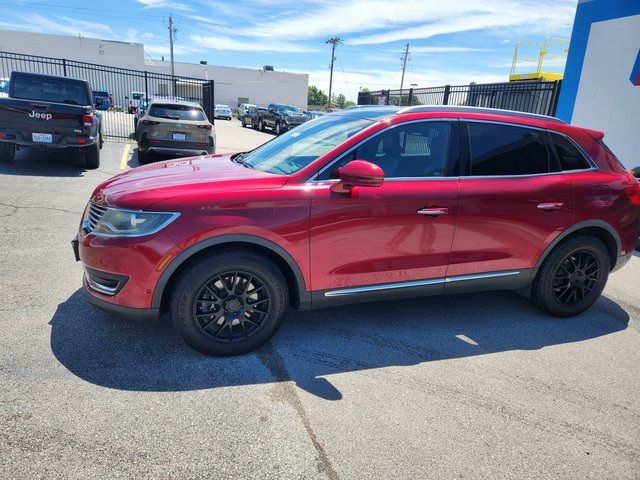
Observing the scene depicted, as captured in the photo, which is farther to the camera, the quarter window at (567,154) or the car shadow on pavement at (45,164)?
the car shadow on pavement at (45,164)

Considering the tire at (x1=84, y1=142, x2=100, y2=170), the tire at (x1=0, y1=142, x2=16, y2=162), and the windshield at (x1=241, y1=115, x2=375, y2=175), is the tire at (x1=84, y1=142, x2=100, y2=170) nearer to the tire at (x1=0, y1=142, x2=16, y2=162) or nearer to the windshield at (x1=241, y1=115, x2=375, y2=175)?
the tire at (x1=0, y1=142, x2=16, y2=162)

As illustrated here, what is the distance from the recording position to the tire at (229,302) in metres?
3.01

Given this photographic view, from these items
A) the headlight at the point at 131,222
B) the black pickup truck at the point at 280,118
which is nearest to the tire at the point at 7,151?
the headlight at the point at 131,222

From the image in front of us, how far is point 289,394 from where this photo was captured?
2.86 metres

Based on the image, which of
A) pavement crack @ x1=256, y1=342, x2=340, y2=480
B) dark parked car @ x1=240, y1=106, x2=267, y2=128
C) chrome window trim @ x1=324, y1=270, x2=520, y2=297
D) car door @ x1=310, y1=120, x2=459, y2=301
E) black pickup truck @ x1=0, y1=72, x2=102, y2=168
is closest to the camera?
pavement crack @ x1=256, y1=342, x2=340, y2=480

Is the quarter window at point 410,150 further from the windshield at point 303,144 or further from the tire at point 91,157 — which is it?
the tire at point 91,157

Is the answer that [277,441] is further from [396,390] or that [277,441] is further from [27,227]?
[27,227]

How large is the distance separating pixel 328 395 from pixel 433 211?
5.15 ft

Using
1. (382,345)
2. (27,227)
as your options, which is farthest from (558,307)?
(27,227)

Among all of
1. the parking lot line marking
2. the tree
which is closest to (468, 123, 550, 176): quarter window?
the parking lot line marking

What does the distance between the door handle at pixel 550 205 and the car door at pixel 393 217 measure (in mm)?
849

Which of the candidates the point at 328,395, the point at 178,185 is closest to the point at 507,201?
the point at 328,395

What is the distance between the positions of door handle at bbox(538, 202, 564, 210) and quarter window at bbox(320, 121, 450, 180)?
0.95 metres

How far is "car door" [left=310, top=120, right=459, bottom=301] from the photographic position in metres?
3.23
